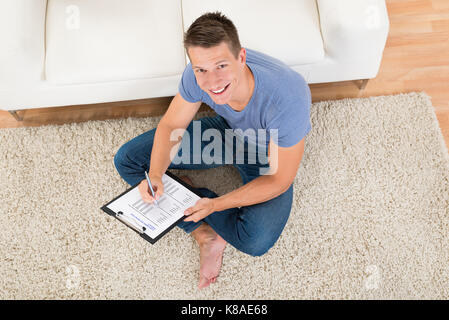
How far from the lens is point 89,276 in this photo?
1.59m

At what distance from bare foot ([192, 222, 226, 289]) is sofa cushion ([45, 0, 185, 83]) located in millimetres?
651

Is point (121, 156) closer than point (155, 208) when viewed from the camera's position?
No

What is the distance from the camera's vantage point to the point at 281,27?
1470 mm

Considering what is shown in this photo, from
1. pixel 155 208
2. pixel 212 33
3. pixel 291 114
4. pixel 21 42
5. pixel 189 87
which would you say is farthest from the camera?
pixel 21 42

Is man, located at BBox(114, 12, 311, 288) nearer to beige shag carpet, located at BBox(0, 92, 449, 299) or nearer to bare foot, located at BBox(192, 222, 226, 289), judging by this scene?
bare foot, located at BBox(192, 222, 226, 289)

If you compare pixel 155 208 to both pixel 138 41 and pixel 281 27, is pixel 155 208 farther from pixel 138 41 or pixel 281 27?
pixel 281 27

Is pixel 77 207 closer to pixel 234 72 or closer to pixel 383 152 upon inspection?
pixel 234 72

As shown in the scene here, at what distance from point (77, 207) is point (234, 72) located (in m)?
1.03

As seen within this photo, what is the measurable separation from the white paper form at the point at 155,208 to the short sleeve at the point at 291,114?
0.42m

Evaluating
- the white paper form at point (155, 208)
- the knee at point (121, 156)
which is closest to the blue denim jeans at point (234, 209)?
the knee at point (121, 156)

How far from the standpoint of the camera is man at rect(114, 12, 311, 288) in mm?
1020

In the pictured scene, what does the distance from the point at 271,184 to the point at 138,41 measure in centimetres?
76

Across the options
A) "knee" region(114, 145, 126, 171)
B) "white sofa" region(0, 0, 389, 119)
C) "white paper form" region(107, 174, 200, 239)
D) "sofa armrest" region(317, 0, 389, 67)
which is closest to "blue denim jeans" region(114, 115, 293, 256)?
"knee" region(114, 145, 126, 171)

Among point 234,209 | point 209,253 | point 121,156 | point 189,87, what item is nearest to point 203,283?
point 209,253
